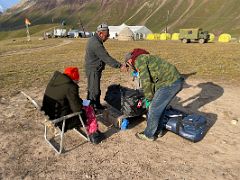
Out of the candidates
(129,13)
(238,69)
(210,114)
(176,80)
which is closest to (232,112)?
(210,114)

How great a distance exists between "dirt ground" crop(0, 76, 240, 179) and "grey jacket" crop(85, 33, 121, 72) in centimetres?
160

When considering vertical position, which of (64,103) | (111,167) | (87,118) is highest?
(64,103)

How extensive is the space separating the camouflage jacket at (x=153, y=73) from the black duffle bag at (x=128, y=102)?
3.83 ft

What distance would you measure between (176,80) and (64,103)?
2632 millimetres

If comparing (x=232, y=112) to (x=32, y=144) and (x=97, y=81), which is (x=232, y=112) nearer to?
(x=97, y=81)

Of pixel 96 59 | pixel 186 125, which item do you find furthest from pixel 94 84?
pixel 186 125

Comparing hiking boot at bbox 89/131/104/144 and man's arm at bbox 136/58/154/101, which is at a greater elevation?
man's arm at bbox 136/58/154/101

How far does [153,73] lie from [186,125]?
1837 mm

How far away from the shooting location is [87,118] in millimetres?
7445

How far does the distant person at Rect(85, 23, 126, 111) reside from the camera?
839cm

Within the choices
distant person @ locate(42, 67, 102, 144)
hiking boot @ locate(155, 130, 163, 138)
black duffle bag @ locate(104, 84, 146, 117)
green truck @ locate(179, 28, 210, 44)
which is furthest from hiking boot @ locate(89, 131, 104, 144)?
green truck @ locate(179, 28, 210, 44)

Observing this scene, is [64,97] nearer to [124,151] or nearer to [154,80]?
[124,151]

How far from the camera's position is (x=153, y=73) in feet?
22.5

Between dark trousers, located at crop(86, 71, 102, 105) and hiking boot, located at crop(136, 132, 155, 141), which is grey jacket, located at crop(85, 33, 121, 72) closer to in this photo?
dark trousers, located at crop(86, 71, 102, 105)
